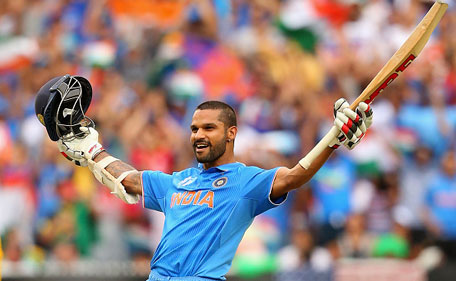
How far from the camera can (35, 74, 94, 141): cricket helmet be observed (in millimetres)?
6785

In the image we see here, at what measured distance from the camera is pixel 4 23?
51.0 feet

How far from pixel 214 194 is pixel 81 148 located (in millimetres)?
1533

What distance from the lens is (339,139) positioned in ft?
18.8

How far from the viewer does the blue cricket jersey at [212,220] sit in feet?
19.7

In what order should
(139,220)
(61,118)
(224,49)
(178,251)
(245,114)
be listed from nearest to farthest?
1. (178,251)
2. (61,118)
3. (139,220)
4. (245,114)
5. (224,49)

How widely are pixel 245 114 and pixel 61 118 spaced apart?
6149 mm

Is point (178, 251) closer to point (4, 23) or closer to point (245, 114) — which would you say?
point (245, 114)

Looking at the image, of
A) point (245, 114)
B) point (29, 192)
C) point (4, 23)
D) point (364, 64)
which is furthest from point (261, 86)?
point (4, 23)

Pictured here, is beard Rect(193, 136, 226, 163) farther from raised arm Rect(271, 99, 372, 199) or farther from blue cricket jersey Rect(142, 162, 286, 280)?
raised arm Rect(271, 99, 372, 199)

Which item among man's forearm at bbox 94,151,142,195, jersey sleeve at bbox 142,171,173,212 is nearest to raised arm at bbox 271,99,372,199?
jersey sleeve at bbox 142,171,173,212

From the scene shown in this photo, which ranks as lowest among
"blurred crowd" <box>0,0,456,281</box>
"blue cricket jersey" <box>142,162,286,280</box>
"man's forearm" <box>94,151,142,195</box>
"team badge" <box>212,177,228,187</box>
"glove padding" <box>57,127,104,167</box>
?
"blue cricket jersey" <box>142,162,286,280</box>

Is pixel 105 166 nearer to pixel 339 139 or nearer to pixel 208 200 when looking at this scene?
pixel 208 200

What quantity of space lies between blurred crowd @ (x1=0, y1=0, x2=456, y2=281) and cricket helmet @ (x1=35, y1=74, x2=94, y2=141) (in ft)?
15.2

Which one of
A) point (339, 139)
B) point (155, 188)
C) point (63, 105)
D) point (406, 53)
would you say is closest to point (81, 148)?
point (63, 105)
